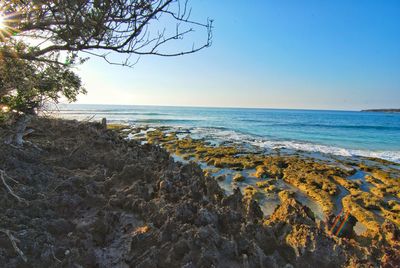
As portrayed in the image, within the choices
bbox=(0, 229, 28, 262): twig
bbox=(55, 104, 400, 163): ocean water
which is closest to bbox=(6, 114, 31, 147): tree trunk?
bbox=(55, 104, 400, 163): ocean water

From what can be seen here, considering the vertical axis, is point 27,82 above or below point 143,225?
above

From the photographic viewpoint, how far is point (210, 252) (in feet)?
9.13

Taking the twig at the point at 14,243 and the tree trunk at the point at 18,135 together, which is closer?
the twig at the point at 14,243

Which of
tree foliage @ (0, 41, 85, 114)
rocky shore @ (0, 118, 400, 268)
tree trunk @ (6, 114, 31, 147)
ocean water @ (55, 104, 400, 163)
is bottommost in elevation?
ocean water @ (55, 104, 400, 163)

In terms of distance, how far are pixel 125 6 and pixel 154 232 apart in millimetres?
2645

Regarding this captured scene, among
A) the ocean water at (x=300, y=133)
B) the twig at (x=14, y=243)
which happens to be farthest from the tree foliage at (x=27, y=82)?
the twig at (x=14, y=243)

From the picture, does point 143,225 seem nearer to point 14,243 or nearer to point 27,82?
point 14,243

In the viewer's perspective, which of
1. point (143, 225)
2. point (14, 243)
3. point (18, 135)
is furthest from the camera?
point (18, 135)

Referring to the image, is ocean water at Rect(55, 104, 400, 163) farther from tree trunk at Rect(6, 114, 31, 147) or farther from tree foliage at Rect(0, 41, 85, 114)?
tree trunk at Rect(6, 114, 31, 147)

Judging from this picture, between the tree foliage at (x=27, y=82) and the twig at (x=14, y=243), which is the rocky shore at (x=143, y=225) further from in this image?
the tree foliage at (x=27, y=82)

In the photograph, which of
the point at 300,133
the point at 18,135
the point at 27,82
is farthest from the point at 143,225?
the point at 300,133

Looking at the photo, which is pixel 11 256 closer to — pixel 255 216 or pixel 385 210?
pixel 255 216

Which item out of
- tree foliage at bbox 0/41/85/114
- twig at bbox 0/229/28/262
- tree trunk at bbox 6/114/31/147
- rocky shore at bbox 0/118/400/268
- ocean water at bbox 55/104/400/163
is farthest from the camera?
ocean water at bbox 55/104/400/163

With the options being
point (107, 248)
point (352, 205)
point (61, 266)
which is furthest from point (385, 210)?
point (61, 266)
